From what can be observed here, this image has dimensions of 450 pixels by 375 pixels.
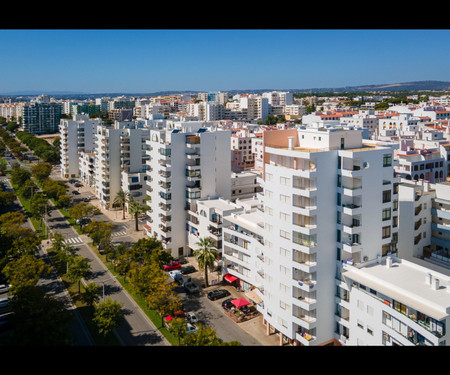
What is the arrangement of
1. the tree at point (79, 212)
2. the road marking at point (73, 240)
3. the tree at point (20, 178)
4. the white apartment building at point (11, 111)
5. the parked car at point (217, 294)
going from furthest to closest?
the white apartment building at point (11, 111)
the tree at point (20, 178)
the tree at point (79, 212)
the road marking at point (73, 240)
the parked car at point (217, 294)

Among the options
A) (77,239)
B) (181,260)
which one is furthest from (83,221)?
(181,260)

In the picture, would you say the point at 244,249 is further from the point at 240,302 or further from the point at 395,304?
the point at 395,304

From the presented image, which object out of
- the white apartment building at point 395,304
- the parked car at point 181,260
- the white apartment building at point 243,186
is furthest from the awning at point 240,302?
the white apartment building at point 243,186

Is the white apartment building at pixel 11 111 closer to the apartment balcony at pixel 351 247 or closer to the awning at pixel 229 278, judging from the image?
the awning at pixel 229 278

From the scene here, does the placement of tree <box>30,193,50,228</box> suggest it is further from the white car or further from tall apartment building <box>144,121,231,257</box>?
the white car
